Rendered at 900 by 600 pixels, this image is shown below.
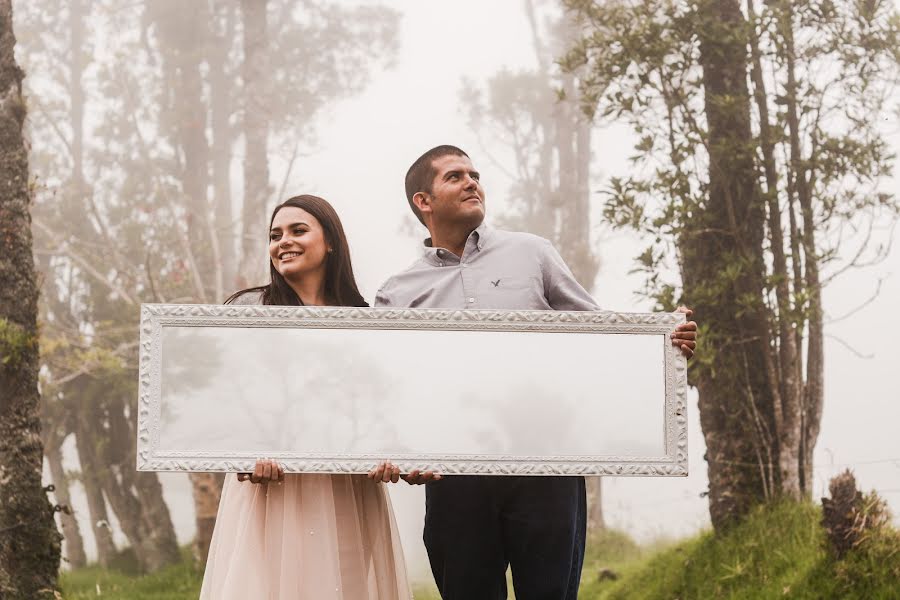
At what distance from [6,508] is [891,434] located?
15.1ft

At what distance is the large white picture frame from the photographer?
2312 millimetres

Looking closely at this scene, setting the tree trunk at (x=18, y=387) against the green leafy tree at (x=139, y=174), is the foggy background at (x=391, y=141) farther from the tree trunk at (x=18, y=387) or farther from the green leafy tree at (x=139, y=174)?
the tree trunk at (x=18, y=387)

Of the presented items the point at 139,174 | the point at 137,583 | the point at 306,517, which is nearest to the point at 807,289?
the point at 306,517

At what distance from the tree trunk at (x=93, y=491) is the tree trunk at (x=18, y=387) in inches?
99.8

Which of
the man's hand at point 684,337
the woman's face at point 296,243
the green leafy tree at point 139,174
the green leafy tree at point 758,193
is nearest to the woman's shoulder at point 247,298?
the woman's face at point 296,243

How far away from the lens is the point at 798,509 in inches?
167

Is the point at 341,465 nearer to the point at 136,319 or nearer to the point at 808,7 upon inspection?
the point at 808,7

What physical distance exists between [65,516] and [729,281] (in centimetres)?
506

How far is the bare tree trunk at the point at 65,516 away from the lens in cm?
638

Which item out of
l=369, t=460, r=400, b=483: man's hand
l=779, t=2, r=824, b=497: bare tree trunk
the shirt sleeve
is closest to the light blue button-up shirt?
the shirt sleeve

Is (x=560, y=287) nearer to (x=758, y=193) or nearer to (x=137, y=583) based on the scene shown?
(x=758, y=193)

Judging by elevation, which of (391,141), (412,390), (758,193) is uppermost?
(391,141)

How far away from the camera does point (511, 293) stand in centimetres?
255

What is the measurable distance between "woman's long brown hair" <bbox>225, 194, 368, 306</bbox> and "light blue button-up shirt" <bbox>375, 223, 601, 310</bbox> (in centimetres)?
15
